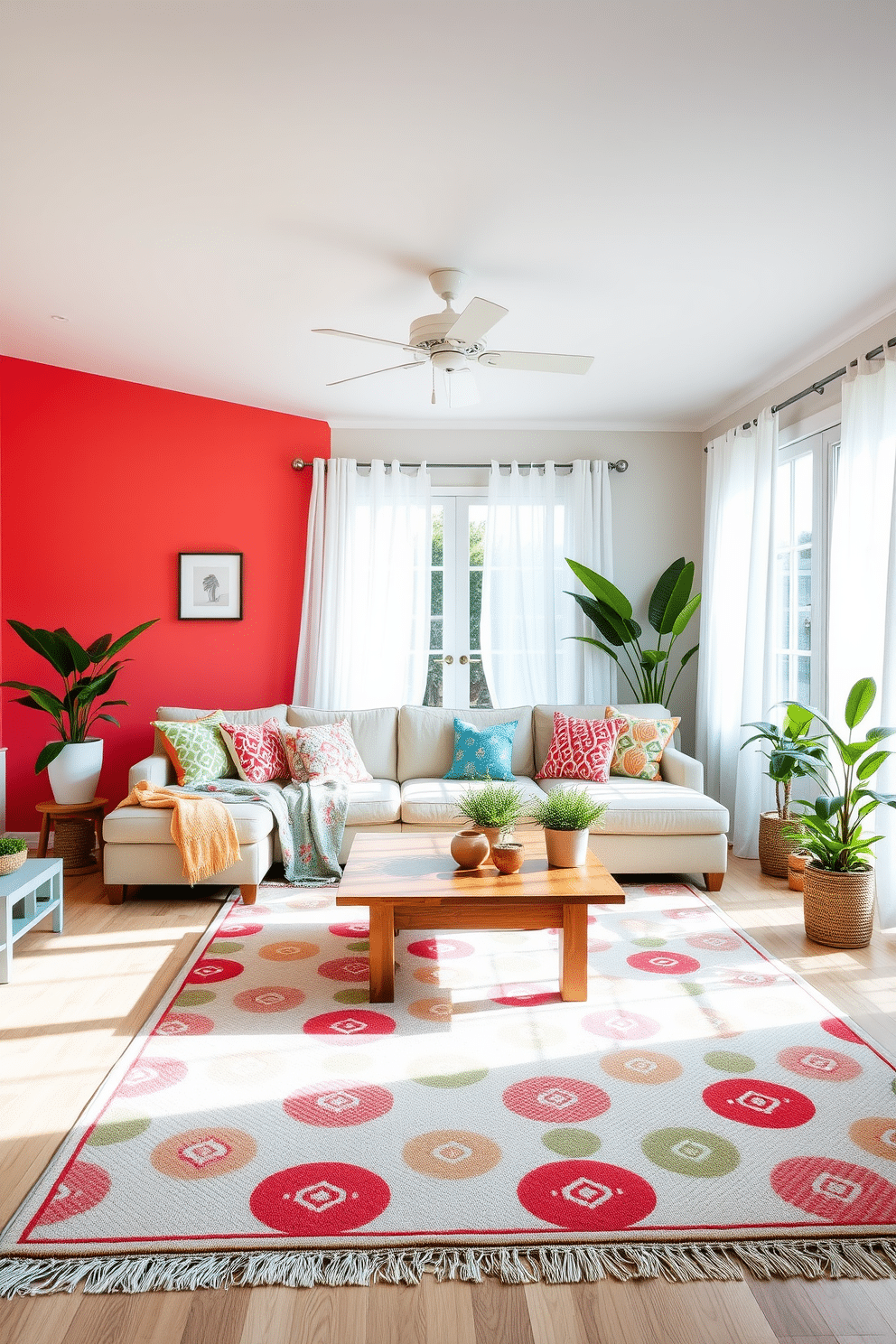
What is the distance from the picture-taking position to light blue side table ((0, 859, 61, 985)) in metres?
3.07

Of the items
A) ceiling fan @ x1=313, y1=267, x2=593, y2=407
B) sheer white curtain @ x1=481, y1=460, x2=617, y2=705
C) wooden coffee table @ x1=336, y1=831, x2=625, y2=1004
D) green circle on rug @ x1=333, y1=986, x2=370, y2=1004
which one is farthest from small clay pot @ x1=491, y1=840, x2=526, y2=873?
sheer white curtain @ x1=481, y1=460, x2=617, y2=705

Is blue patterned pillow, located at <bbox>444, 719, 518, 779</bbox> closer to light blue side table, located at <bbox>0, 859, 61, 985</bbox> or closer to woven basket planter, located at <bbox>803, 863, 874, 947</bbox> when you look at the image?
woven basket planter, located at <bbox>803, 863, 874, 947</bbox>

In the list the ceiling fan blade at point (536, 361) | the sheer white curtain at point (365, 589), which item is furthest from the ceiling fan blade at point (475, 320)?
the sheer white curtain at point (365, 589)

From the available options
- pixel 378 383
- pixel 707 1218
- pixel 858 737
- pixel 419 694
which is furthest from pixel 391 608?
pixel 707 1218

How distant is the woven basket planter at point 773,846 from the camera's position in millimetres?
4355

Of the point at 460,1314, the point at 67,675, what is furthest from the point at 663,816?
the point at 67,675

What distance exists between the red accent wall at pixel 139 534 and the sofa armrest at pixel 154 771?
0.77 meters

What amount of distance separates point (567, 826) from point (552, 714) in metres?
2.08

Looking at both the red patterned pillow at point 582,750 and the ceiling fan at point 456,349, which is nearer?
the ceiling fan at point 456,349

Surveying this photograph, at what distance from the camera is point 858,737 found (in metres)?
3.84

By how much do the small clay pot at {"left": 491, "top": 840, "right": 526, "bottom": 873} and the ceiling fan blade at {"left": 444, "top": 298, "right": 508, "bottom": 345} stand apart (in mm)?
1771

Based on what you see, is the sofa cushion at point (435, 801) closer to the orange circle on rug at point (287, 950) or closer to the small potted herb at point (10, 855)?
the orange circle on rug at point (287, 950)

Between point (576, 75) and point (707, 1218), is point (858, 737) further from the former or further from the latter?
point (576, 75)

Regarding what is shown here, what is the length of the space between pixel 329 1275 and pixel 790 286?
356cm
